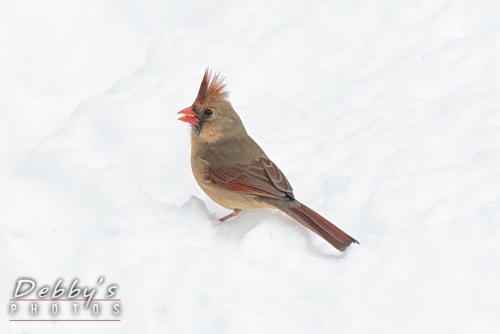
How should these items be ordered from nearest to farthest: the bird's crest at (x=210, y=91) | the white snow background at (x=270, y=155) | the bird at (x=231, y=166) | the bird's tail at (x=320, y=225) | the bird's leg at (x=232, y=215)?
the white snow background at (x=270, y=155) → the bird's tail at (x=320, y=225) → the bird at (x=231, y=166) → the bird's leg at (x=232, y=215) → the bird's crest at (x=210, y=91)

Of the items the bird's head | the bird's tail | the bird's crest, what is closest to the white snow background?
the bird's tail

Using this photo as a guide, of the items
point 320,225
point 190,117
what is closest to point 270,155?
point 190,117

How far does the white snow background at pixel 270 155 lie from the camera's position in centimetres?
324

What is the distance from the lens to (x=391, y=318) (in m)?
3.11

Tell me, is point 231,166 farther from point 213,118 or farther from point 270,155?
point 270,155

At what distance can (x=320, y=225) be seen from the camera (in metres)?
3.78

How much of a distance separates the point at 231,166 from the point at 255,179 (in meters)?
0.18

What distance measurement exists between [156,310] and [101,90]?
3.08 meters

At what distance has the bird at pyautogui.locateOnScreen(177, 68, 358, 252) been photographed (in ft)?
13.3

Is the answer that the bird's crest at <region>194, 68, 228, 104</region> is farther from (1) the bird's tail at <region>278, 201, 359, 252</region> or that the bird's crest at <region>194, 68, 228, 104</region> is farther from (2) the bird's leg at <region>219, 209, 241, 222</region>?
(1) the bird's tail at <region>278, 201, 359, 252</region>

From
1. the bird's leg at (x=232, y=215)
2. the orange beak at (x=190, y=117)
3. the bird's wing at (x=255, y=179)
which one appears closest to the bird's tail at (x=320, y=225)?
the bird's wing at (x=255, y=179)

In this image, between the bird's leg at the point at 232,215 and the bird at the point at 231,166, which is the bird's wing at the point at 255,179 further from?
the bird's leg at the point at 232,215

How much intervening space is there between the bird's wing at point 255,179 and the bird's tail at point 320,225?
4.5 inches

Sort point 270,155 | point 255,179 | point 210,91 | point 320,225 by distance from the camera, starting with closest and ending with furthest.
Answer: point 320,225
point 255,179
point 210,91
point 270,155
